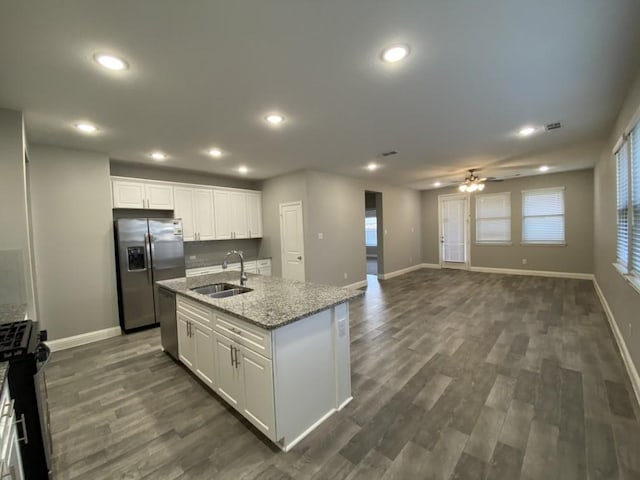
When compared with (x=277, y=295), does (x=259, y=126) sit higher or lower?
higher

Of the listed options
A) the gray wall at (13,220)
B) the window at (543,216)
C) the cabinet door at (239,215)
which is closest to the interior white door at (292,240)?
the cabinet door at (239,215)

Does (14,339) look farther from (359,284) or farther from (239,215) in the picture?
(359,284)

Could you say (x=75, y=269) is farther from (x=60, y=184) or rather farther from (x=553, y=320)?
(x=553, y=320)

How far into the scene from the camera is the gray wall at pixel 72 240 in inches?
142

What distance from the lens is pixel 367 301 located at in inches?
212

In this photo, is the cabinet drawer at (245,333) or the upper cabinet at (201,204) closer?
the cabinet drawer at (245,333)

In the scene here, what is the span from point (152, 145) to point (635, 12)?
4679mm

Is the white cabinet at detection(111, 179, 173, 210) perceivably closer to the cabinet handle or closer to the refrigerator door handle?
the refrigerator door handle

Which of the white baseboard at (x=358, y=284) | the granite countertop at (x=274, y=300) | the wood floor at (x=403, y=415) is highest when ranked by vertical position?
the granite countertop at (x=274, y=300)

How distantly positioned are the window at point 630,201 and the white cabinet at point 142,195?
6.01 metres

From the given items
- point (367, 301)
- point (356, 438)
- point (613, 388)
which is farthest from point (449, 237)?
point (356, 438)

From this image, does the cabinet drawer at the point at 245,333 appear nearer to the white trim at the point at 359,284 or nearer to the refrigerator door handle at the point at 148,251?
the refrigerator door handle at the point at 148,251

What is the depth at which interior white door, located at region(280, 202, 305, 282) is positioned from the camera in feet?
18.2

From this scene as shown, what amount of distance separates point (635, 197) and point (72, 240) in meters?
6.48
